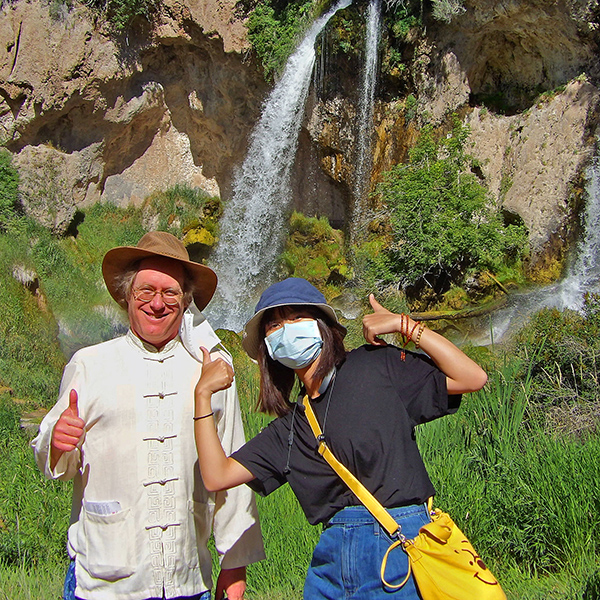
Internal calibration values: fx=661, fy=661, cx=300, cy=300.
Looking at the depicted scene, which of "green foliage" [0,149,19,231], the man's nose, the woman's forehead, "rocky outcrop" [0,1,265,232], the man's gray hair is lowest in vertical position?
the woman's forehead

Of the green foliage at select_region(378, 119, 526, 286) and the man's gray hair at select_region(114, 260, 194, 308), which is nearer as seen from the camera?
the man's gray hair at select_region(114, 260, 194, 308)

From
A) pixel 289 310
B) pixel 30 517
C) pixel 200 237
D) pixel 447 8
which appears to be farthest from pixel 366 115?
pixel 289 310

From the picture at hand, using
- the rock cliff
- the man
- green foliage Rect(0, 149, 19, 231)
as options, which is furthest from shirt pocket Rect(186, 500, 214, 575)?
green foliage Rect(0, 149, 19, 231)

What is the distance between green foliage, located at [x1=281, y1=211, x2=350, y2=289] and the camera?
50.3 ft

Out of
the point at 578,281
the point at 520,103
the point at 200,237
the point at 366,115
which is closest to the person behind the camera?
the point at 578,281

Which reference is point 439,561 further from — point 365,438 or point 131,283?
point 131,283

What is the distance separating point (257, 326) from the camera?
226 cm

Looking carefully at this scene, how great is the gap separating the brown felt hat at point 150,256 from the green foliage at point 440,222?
28.6ft

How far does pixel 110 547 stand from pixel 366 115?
12555mm

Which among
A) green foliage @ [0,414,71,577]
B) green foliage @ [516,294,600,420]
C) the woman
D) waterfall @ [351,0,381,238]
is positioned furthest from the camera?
waterfall @ [351,0,381,238]

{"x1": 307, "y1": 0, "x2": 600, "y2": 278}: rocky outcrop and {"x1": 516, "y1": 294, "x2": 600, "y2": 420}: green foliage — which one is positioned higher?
{"x1": 307, "y1": 0, "x2": 600, "y2": 278}: rocky outcrop

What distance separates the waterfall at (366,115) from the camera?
12.9m

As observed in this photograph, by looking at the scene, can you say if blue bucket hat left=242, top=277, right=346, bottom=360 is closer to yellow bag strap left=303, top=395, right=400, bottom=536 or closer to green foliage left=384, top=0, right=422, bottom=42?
yellow bag strap left=303, top=395, right=400, bottom=536

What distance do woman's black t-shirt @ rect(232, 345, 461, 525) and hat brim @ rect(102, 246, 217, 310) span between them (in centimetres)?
68
